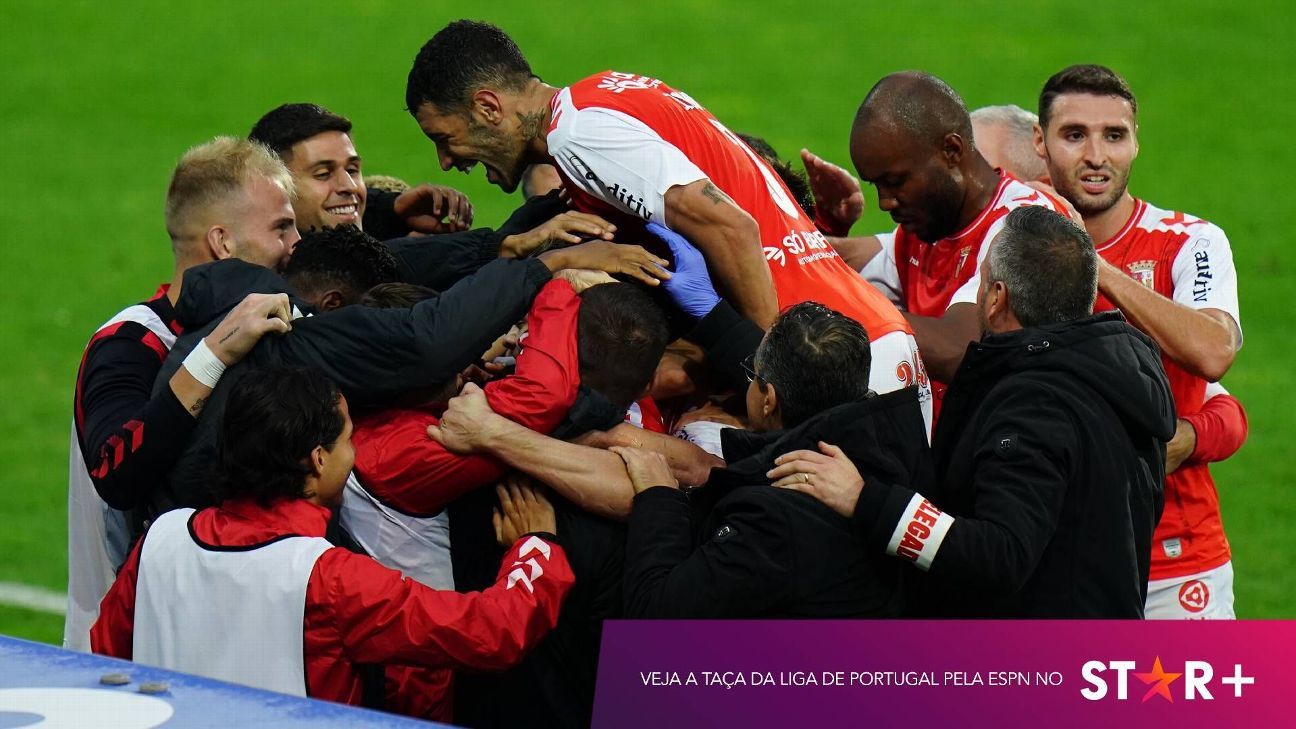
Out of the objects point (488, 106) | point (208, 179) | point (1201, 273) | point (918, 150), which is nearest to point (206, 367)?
point (208, 179)

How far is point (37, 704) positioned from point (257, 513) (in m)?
0.87

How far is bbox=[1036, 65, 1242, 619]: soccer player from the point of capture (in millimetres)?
5344

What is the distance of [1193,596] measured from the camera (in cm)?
571

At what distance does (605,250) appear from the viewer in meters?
4.61

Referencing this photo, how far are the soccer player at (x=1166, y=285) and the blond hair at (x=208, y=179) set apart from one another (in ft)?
8.17

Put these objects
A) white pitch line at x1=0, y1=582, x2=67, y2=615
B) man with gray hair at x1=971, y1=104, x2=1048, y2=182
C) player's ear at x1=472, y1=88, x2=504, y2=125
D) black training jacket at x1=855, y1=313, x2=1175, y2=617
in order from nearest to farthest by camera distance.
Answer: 1. black training jacket at x1=855, y1=313, x2=1175, y2=617
2. player's ear at x1=472, y1=88, x2=504, y2=125
3. man with gray hair at x1=971, y1=104, x2=1048, y2=182
4. white pitch line at x1=0, y1=582, x2=67, y2=615

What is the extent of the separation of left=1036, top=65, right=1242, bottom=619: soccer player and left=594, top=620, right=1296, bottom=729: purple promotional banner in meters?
1.61

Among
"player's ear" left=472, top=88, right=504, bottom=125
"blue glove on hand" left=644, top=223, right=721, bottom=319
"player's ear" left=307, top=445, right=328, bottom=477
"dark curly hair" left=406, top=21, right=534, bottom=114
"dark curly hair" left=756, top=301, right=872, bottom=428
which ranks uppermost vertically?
"dark curly hair" left=406, top=21, right=534, bottom=114

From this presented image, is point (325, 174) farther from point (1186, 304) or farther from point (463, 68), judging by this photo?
point (1186, 304)

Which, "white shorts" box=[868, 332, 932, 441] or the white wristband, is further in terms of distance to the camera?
"white shorts" box=[868, 332, 932, 441]

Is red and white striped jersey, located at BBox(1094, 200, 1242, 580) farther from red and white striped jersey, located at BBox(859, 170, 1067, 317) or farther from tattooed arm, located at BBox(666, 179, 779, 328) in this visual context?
tattooed arm, located at BBox(666, 179, 779, 328)

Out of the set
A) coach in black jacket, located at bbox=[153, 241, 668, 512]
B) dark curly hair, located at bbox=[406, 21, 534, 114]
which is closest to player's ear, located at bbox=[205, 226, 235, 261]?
coach in black jacket, located at bbox=[153, 241, 668, 512]

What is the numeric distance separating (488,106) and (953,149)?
1.42 metres

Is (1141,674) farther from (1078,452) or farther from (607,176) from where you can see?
(607,176)
